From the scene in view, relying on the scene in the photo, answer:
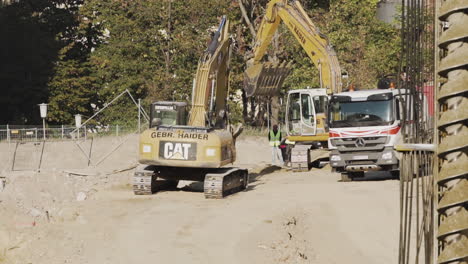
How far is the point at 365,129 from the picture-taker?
85.3 ft

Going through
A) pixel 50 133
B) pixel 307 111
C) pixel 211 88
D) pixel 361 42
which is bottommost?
pixel 50 133

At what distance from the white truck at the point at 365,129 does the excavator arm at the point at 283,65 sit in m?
4.89

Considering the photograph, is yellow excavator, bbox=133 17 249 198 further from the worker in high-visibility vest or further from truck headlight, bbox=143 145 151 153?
the worker in high-visibility vest

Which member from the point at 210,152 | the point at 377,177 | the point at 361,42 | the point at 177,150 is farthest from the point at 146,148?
the point at 361,42

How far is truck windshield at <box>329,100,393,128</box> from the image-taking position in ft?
84.8

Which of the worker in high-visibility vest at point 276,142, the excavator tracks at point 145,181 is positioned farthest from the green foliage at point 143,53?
the excavator tracks at point 145,181

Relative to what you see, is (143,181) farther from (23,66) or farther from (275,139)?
(23,66)

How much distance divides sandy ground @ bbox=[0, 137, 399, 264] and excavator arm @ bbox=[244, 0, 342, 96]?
4.55 meters

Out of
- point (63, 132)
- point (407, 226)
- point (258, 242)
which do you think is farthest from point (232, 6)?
point (407, 226)

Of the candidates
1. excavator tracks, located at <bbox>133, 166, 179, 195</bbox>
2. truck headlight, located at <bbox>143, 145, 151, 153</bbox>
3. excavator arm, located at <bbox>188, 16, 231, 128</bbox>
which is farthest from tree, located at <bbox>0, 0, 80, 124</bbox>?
truck headlight, located at <bbox>143, 145, 151, 153</bbox>

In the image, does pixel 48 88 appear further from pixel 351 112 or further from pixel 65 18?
pixel 351 112

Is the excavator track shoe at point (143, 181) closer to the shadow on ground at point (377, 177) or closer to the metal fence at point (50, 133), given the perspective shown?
the shadow on ground at point (377, 177)

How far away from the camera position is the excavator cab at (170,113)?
1024 inches

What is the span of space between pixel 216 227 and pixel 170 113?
27.2ft
